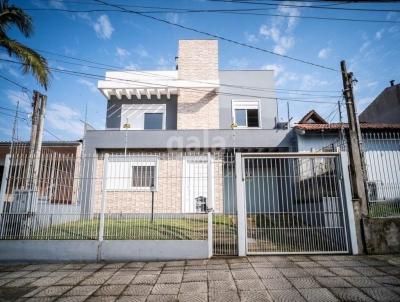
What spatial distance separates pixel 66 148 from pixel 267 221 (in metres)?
Result: 10.8

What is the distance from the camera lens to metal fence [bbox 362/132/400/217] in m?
6.48

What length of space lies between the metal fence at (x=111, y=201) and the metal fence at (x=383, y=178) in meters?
3.98

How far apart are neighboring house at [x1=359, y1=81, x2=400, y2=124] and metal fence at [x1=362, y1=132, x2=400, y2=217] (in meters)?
14.1

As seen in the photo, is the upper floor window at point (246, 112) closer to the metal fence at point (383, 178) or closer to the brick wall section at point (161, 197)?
the metal fence at point (383, 178)

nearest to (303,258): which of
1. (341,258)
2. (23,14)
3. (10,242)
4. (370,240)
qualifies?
(341,258)

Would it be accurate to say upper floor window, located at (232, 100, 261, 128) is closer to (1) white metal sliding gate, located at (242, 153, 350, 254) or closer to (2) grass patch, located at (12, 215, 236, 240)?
(1) white metal sliding gate, located at (242, 153, 350, 254)

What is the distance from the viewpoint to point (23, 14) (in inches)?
294

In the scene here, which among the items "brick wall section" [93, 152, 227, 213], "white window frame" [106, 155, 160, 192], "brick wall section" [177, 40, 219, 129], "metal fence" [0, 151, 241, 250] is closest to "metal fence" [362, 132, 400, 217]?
"metal fence" [0, 151, 241, 250]

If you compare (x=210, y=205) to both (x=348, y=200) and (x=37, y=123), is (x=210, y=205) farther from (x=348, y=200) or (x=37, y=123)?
(x=37, y=123)

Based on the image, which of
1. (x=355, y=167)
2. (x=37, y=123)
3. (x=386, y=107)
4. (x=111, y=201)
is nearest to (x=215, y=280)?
(x=111, y=201)

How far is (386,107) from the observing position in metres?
19.1

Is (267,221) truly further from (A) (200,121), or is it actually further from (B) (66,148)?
(B) (66,148)

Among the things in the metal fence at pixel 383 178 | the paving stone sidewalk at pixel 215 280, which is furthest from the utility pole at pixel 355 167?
the paving stone sidewalk at pixel 215 280

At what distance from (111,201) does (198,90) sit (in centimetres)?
928
